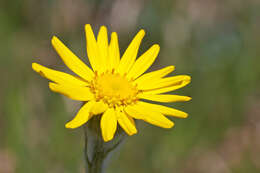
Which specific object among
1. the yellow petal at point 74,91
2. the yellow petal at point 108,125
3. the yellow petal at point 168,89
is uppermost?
the yellow petal at point 74,91

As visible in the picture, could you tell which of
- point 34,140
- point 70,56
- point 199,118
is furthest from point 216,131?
point 70,56

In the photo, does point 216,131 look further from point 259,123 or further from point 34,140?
point 34,140

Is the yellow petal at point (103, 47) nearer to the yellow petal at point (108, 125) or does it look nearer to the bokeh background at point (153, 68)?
Result: the yellow petal at point (108, 125)

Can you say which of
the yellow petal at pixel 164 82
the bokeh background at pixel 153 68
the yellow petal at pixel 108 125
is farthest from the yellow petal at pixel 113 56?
the bokeh background at pixel 153 68

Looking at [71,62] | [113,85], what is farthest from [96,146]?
[71,62]

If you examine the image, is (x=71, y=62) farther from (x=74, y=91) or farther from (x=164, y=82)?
(x=164, y=82)
